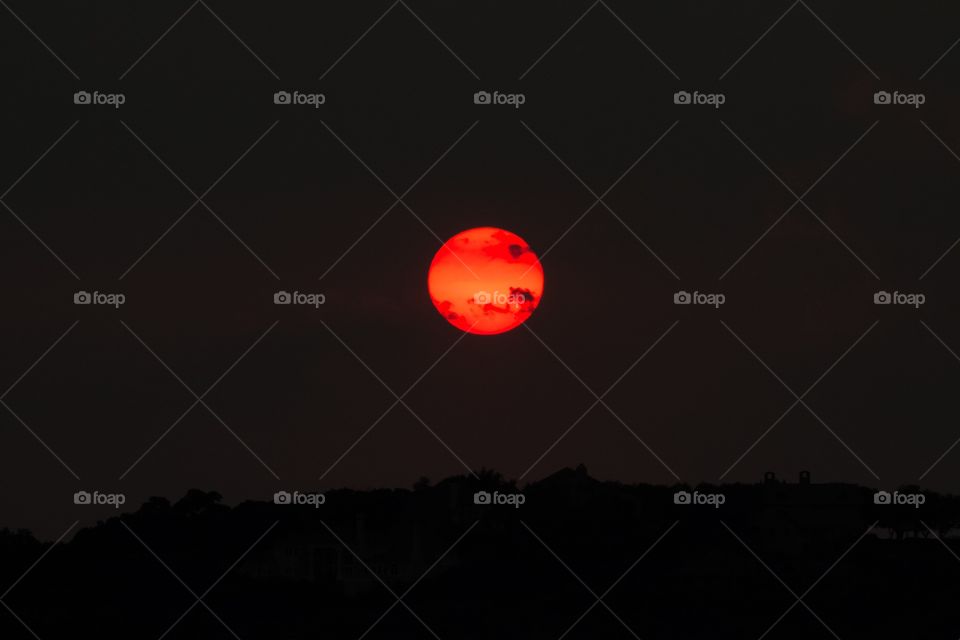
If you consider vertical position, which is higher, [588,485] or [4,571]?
[588,485]

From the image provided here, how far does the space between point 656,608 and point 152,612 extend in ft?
45.0

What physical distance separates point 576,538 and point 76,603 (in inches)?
551

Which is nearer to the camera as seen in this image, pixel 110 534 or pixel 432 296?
pixel 432 296

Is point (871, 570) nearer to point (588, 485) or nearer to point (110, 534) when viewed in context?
point (588, 485)

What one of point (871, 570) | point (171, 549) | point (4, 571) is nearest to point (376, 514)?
point (171, 549)

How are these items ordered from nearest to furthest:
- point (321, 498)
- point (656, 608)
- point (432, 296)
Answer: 1. point (432, 296)
2. point (321, 498)
3. point (656, 608)

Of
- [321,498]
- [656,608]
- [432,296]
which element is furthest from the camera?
[656,608]

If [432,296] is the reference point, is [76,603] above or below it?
below

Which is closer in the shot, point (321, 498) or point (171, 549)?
point (321, 498)

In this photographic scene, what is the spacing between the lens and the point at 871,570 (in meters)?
50.7

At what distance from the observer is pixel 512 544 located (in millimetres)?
50531

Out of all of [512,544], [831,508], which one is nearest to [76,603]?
[512,544]

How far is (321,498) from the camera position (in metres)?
43.6

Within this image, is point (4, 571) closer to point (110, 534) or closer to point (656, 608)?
point (110, 534)
